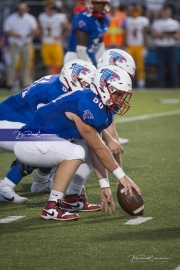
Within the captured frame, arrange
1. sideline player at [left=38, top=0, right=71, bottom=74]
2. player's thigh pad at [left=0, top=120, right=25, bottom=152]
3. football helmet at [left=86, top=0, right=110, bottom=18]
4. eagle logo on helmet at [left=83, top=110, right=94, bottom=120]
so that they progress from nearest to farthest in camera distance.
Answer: eagle logo on helmet at [left=83, top=110, right=94, bottom=120] < player's thigh pad at [left=0, top=120, right=25, bottom=152] < football helmet at [left=86, top=0, right=110, bottom=18] < sideline player at [left=38, top=0, right=71, bottom=74]

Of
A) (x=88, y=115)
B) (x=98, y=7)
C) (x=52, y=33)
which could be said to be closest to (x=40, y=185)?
(x=88, y=115)

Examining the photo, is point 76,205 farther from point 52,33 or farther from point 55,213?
point 52,33

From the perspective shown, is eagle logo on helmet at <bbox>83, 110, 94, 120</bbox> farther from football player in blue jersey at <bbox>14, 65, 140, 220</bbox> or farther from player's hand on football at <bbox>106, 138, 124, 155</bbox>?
player's hand on football at <bbox>106, 138, 124, 155</bbox>

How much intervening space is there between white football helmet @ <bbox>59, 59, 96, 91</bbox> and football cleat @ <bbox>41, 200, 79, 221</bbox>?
923mm

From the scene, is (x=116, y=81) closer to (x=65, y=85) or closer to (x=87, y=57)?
(x=65, y=85)

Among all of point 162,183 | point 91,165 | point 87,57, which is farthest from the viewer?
point 87,57

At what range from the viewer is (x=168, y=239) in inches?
169

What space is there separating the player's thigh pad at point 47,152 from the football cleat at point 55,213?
0.27 metres

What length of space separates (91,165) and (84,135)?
541 millimetres

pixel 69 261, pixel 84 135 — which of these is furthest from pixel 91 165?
pixel 69 261

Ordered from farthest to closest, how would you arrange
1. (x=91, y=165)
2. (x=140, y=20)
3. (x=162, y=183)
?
(x=140, y=20), (x=162, y=183), (x=91, y=165)

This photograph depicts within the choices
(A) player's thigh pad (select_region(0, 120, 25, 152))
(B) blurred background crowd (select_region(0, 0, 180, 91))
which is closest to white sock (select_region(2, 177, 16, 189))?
(A) player's thigh pad (select_region(0, 120, 25, 152))

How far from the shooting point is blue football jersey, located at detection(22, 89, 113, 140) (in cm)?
464

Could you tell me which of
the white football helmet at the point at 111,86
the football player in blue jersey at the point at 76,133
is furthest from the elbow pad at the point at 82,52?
the white football helmet at the point at 111,86
